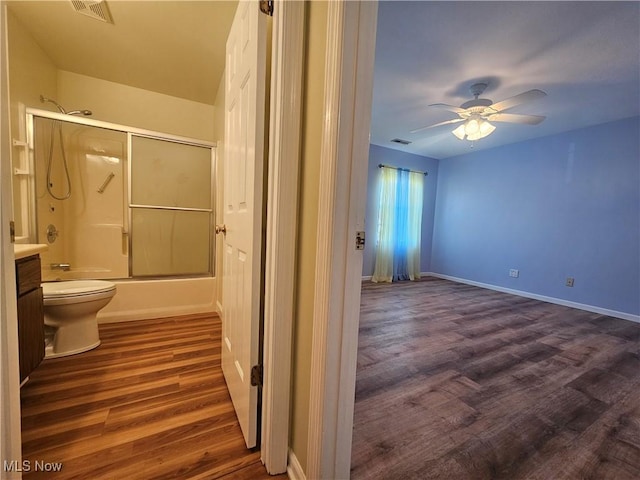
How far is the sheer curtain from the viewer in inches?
169

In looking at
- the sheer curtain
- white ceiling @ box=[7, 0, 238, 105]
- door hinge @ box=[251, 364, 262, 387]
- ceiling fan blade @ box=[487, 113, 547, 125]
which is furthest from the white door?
the sheer curtain

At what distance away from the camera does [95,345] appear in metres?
1.74

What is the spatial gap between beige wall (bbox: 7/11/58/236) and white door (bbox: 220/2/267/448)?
1529 millimetres

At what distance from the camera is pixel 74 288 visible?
1.66 metres

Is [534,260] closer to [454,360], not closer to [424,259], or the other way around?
[424,259]

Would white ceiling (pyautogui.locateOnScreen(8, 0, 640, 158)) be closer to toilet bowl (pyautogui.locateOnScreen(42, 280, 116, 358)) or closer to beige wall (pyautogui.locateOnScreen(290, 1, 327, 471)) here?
beige wall (pyautogui.locateOnScreen(290, 1, 327, 471))

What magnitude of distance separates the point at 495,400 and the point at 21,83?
3672 millimetres

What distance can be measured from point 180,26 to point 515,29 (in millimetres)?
2220

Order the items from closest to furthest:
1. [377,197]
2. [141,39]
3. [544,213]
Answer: [141,39] < [544,213] < [377,197]

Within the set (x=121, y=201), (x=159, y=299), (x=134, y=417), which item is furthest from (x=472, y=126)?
(x=121, y=201)

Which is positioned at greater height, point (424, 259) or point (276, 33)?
point (276, 33)

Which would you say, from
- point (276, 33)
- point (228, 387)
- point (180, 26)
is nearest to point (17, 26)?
point (180, 26)

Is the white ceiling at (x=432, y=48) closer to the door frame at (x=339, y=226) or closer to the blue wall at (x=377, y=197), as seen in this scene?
the door frame at (x=339, y=226)

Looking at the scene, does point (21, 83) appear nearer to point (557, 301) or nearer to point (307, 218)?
point (307, 218)
